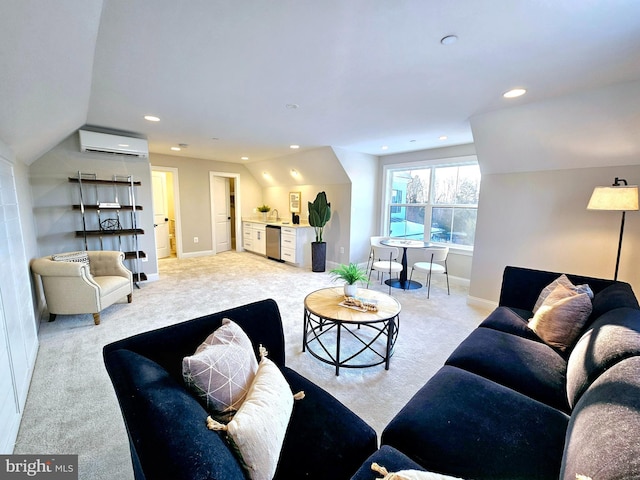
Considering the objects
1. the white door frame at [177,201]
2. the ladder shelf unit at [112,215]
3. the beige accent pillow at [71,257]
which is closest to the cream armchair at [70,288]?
the beige accent pillow at [71,257]

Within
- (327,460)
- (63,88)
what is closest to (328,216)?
Result: (63,88)

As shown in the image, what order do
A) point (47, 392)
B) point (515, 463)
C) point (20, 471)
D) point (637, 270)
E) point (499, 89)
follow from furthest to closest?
point (637, 270)
point (499, 89)
point (47, 392)
point (20, 471)
point (515, 463)

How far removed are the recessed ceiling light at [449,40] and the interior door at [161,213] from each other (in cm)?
622

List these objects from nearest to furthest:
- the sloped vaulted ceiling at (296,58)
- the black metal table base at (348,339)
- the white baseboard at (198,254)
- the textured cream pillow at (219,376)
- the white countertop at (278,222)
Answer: the textured cream pillow at (219,376)
the sloped vaulted ceiling at (296,58)
the black metal table base at (348,339)
the white countertop at (278,222)
the white baseboard at (198,254)

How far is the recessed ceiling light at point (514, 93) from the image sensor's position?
234 cm

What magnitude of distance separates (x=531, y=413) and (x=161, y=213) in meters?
6.87

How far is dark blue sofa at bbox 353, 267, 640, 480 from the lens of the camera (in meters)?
0.83

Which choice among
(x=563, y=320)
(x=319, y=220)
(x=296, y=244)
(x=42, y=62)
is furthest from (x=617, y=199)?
(x=296, y=244)

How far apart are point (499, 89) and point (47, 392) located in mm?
4169

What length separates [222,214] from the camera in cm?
707

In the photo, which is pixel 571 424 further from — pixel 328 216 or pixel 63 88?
pixel 328 216

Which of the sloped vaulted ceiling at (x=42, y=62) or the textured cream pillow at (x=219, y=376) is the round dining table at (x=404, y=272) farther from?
the sloped vaulted ceiling at (x=42, y=62)

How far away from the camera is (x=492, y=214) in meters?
3.54

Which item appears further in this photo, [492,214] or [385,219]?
[385,219]
